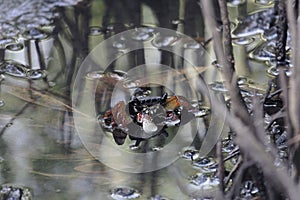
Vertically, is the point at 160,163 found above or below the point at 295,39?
below

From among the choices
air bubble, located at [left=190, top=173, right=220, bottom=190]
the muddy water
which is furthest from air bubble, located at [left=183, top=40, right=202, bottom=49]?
air bubble, located at [left=190, top=173, right=220, bottom=190]

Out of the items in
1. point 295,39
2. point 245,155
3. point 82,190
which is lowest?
point 82,190

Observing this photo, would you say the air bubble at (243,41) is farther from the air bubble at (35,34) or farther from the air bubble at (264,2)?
the air bubble at (35,34)

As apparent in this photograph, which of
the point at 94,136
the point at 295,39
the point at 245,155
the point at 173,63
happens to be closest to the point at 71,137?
the point at 94,136

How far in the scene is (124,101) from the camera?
6.56 feet

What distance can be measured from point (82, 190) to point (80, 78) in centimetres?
54

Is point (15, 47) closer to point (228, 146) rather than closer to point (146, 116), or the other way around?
point (146, 116)

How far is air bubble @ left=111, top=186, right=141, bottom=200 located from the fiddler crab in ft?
0.61

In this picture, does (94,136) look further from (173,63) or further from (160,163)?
(173,63)

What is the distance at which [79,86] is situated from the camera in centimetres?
208

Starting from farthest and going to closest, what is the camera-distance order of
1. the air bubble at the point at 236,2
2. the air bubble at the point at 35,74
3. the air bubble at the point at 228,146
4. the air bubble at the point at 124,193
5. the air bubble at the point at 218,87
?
the air bubble at the point at 236,2
the air bubble at the point at 35,74
the air bubble at the point at 218,87
the air bubble at the point at 228,146
the air bubble at the point at 124,193

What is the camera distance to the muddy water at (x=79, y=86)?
1.68 metres

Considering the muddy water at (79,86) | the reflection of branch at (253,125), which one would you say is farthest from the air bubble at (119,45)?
the reflection of branch at (253,125)

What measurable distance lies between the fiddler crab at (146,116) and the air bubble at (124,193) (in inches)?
7.3
